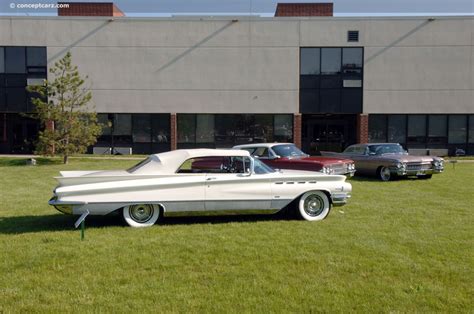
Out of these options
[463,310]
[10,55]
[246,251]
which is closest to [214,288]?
[246,251]

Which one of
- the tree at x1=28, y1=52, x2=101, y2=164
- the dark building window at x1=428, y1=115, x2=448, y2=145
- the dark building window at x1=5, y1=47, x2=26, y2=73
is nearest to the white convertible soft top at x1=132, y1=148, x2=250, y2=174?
the tree at x1=28, y1=52, x2=101, y2=164

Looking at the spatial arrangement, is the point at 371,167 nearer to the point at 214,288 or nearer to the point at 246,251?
the point at 246,251

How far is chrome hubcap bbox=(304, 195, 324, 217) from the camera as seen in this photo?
8032mm

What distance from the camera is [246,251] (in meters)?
5.85

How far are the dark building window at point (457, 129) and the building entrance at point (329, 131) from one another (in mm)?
6058

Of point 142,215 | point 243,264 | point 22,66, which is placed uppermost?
point 22,66

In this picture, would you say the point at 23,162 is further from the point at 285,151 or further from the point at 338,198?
the point at 338,198

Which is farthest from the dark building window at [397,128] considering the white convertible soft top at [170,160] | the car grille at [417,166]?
the white convertible soft top at [170,160]

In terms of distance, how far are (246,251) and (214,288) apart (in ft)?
4.36

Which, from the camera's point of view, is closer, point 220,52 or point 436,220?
point 436,220

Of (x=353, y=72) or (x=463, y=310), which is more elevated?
(x=353, y=72)

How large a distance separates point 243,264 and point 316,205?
3.07m

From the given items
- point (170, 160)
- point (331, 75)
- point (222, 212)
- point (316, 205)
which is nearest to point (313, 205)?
point (316, 205)

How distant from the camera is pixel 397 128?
1153 inches
